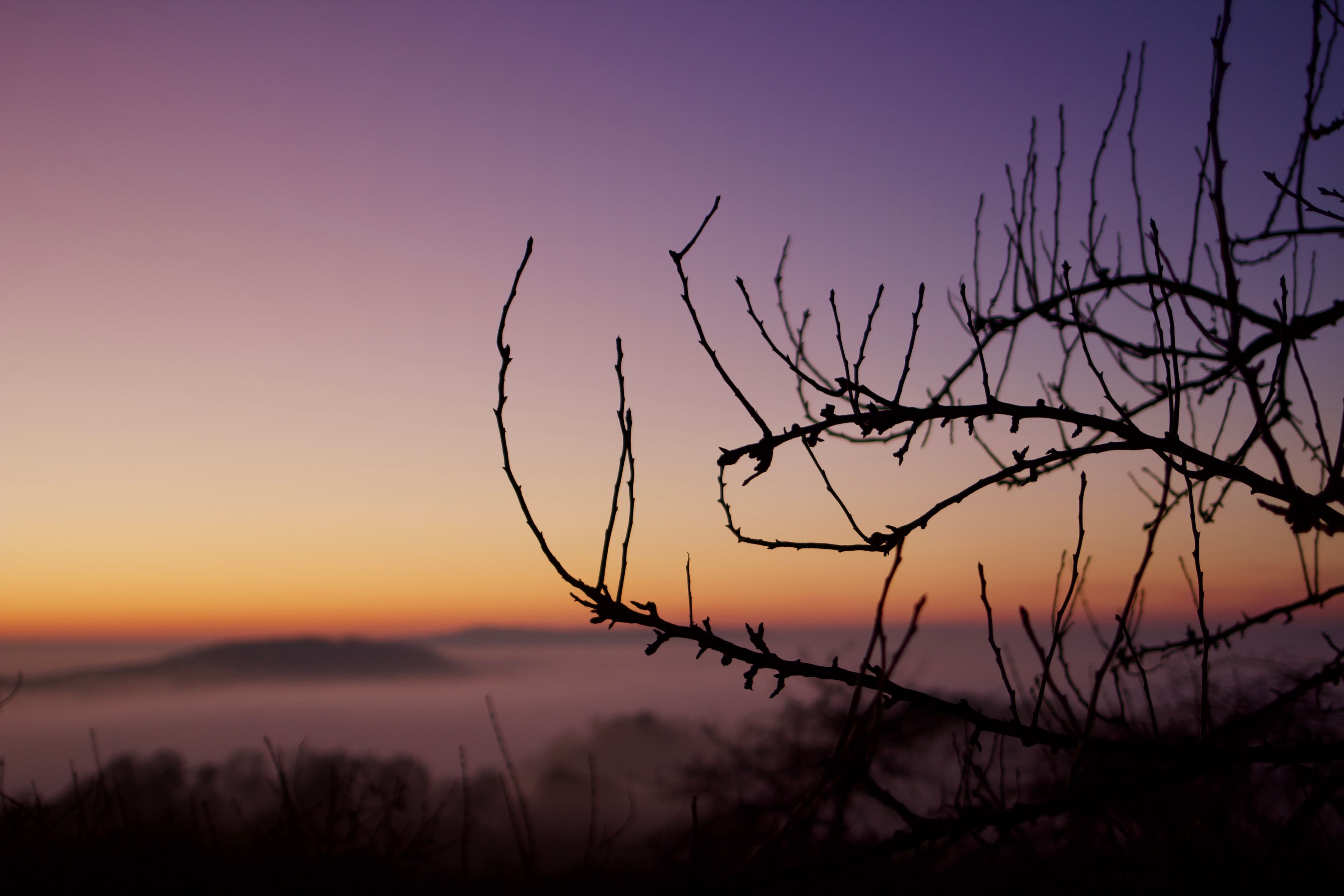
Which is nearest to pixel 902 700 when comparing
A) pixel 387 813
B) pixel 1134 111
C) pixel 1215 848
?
pixel 1215 848

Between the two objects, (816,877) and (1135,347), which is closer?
(816,877)

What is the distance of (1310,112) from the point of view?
2676 millimetres

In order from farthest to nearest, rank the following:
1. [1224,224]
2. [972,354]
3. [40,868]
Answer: [40,868], [972,354], [1224,224]

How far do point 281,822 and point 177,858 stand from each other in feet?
2.65

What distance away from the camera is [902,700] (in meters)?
1.94

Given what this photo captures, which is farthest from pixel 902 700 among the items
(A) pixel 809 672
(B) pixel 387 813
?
(B) pixel 387 813

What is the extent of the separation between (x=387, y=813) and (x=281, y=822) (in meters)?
0.82

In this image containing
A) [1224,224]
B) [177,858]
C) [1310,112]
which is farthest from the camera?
[177,858]

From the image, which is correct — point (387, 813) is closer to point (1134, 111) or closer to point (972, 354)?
point (972, 354)

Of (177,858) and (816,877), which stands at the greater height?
(816,877)

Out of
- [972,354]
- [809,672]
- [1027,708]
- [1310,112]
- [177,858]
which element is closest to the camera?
[809,672]

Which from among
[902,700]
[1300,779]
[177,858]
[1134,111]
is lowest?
[177,858]

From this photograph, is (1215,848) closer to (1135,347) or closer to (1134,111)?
(1135,347)

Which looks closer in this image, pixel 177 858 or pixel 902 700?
pixel 902 700
